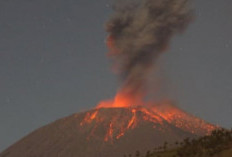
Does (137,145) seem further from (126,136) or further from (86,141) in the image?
(86,141)

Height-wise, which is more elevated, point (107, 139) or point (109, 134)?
point (109, 134)

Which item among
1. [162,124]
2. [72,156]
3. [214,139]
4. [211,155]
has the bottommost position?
[211,155]

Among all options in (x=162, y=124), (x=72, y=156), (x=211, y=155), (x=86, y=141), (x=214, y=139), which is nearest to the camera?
(x=211, y=155)

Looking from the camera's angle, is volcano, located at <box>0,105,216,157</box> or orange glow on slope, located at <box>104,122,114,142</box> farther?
orange glow on slope, located at <box>104,122,114,142</box>

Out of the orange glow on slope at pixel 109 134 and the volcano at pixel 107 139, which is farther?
the orange glow on slope at pixel 109 134

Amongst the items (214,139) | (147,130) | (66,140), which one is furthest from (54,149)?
(214,139)

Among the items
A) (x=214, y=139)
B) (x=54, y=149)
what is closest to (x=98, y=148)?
(x=54, y=149)

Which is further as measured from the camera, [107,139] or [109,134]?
[109,134]

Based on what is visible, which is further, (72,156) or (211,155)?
(72,156)

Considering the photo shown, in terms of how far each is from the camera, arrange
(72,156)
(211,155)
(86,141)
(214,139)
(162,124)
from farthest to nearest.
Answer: (162,124), (86,141), (72,156), (214,139), (211,155)

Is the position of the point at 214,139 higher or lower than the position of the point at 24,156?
lower
